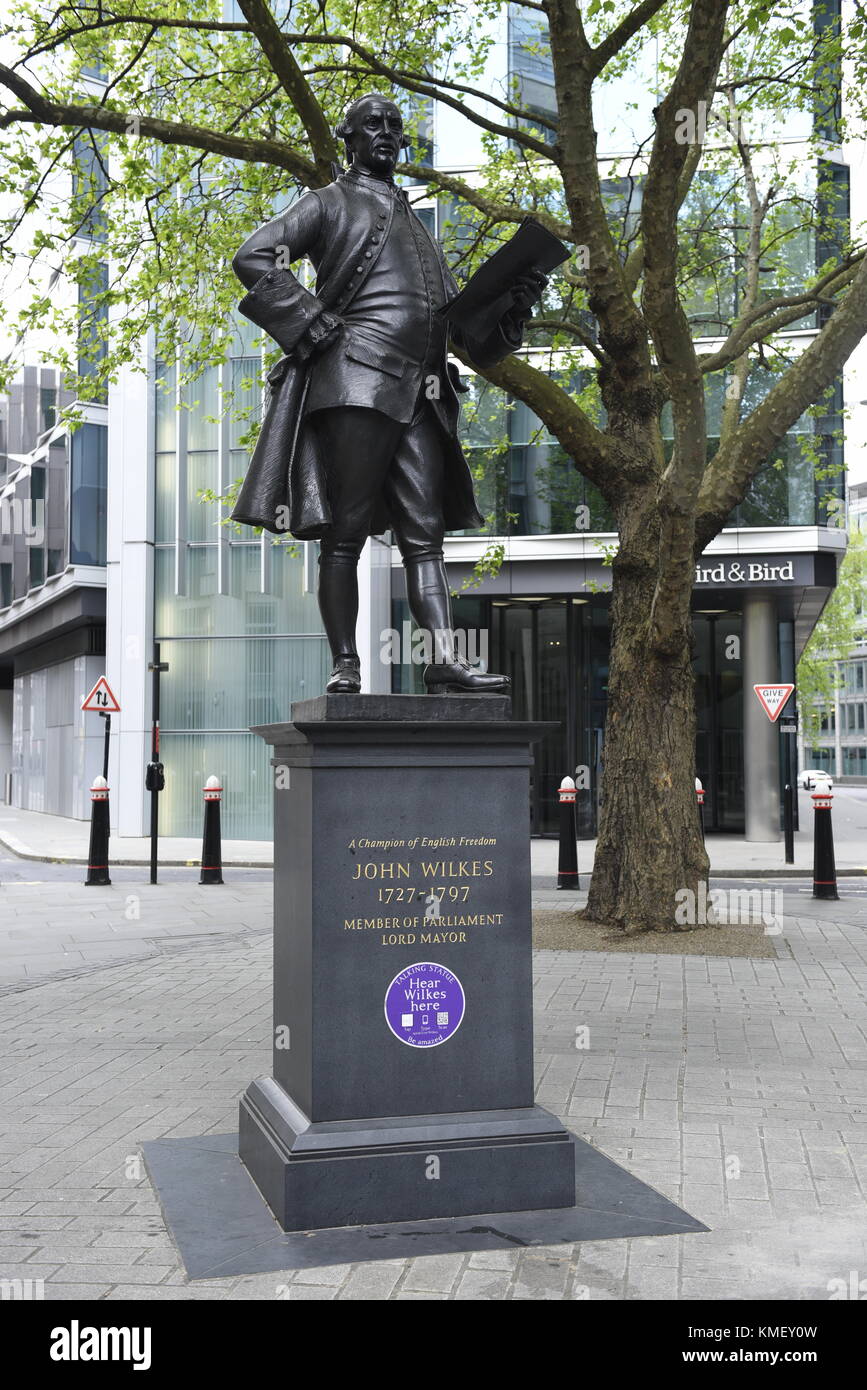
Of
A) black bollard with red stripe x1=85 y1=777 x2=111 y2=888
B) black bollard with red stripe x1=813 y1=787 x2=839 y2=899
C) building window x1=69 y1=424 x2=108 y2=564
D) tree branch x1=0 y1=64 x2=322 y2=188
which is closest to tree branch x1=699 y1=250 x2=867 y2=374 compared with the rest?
tree branch x1=0 y1=64 x2=322 y2=188

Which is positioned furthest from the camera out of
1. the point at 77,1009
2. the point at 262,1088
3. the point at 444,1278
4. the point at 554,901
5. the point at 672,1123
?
the point at 554,901

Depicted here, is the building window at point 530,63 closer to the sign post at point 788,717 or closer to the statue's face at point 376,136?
the sign post at point 788,717

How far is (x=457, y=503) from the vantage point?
520 cm

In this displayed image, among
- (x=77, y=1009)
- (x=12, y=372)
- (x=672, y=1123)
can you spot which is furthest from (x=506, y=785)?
(x=12, y=372)

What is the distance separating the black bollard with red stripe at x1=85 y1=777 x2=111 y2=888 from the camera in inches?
587

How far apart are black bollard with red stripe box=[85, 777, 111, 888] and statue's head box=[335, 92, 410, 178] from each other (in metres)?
11.0

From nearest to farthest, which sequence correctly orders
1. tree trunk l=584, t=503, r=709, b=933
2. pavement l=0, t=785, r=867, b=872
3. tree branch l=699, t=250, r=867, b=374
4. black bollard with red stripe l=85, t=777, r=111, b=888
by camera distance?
tree trunk l=584, t=503, r=709, b=933
tree branch l=699, t=250, r=867, b=374
black bollard with red stripe l=85, t=777, r=111, b=888
pavement l=0, t=785, r=867, b=872

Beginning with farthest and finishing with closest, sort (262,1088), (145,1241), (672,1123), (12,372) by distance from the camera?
(12,372) → (672,1123) → (262,1088) → (145,1241)

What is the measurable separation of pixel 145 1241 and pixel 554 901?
9837 mm

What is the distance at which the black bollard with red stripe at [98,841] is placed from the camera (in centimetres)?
1490

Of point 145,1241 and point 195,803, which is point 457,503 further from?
point 195,803

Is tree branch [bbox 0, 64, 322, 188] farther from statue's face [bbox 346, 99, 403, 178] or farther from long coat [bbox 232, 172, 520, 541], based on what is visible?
long coat [bbox 232, 172, 520, 541]

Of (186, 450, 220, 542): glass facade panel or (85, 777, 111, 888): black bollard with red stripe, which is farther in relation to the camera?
(186, 450, 220, 542): glass facade panel

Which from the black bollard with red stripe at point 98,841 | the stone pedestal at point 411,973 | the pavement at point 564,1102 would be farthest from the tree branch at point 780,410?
the black bollard with red stripe at point 98,841
